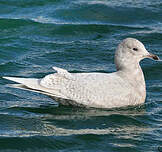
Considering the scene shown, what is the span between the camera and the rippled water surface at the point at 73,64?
7668 mm

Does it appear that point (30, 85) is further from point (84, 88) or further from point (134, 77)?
point (134, 77)

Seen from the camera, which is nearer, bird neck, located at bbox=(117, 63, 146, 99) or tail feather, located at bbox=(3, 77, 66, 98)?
tail feather, located at bbox=(3, 77, 66, 98)

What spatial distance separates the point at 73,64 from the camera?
11539 mm

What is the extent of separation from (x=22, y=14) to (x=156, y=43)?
13.0 feet

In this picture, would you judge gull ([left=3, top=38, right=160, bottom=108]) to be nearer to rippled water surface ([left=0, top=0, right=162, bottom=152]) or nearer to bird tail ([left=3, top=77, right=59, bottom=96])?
bird tail ([left=3, top=77, right=59, bottom=96])

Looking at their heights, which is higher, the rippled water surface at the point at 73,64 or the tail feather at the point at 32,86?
the tail feather at the point at 32,86

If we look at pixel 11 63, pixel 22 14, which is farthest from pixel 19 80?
pixel 22 14

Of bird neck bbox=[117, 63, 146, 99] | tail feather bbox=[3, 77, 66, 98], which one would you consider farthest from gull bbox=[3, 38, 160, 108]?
bird neck bbox=[117, 63, 146, 99]

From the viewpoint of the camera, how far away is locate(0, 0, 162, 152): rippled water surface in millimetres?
7668

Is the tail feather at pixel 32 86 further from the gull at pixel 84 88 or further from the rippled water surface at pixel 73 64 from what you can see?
the rippled water surface at pixel 73 64

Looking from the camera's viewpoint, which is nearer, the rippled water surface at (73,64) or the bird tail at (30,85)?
the rippled water surface at (73,64)

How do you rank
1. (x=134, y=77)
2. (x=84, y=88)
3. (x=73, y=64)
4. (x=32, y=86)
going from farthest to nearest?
(x=73, y=64), (x=134, y=77), (x=84, y=88), (x=32, y=86)

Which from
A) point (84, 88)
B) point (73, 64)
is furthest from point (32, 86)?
point (73, 64)

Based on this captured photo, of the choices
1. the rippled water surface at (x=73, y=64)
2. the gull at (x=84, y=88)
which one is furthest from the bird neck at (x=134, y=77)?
the rippled water surface at (x=73, y=64)
